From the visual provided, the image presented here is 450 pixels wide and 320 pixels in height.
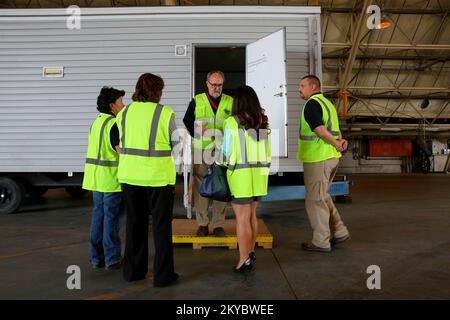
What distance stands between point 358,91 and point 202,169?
1814 cm

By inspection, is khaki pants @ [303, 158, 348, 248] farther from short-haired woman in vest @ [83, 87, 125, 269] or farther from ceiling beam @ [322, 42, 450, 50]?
ceiling beam @ [322, 42, 450, 50]

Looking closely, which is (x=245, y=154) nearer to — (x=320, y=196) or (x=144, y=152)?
(x=144, y=152)

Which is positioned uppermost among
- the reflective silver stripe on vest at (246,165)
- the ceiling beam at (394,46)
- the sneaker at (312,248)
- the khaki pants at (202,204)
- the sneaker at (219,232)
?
the ceiling beam at (394,46)

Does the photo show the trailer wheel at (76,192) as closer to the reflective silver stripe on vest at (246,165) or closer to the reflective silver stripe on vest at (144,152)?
the reflective silver stripe on vest at (144,152)

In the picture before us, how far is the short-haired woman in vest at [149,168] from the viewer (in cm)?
297

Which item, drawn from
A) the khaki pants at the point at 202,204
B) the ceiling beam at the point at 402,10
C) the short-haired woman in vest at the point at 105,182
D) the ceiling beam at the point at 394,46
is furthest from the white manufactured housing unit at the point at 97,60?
the ceiling beam at the point at 402,10

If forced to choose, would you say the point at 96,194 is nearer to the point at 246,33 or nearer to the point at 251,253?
the point at 251,253

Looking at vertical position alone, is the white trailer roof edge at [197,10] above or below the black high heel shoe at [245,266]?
above

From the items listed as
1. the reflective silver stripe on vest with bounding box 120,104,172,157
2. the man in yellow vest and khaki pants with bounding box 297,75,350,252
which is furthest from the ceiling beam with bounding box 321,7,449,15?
the reflective silver stripe on vest with bounding box 120,104,172,157

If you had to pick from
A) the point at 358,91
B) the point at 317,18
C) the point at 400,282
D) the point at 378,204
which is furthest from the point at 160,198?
the point at 358,91

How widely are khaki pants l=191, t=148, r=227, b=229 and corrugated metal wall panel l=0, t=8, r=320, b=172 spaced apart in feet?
7.24

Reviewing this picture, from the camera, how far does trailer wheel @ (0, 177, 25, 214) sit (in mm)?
7012

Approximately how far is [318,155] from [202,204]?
153 cm

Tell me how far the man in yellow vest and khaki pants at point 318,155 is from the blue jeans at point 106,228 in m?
2.19
